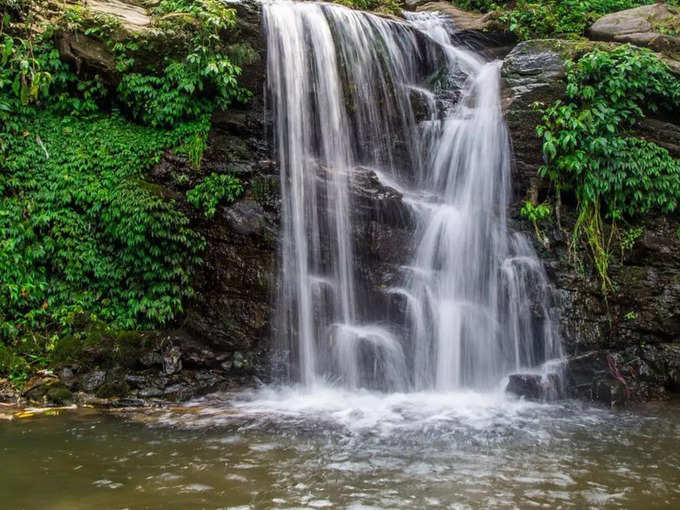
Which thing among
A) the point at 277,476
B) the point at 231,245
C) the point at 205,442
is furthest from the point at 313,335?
the point at 277,476

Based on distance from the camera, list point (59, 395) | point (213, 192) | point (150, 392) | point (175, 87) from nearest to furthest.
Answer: point (59, 395)
point (150, 392)
point (213, 192)
point (175, 87)

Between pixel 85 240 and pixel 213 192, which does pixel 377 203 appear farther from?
pixel 85 240

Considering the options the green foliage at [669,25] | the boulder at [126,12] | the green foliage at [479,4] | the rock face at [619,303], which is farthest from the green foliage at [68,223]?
the green foliage at [479,4]

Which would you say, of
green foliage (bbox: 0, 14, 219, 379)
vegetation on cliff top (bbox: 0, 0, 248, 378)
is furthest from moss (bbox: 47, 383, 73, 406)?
green foliage (bbox: 0, 14, 219, 379)

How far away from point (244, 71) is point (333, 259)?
11.4 ft

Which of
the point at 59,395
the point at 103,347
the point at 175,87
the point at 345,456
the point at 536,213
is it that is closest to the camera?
the point at 345,456

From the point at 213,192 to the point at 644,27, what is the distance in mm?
8523

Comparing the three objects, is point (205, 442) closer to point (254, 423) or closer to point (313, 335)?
point (254, 423)

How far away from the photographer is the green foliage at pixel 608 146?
7.92 meters

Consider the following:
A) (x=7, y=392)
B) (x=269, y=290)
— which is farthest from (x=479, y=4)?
(x=7, y=392)

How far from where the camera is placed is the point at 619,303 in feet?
24.5

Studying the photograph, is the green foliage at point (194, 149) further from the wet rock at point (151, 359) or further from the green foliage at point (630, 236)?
the green foliage at point (630, 236)

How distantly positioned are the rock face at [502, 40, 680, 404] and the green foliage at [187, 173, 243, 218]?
4249 mm

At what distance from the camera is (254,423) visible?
5617mm
